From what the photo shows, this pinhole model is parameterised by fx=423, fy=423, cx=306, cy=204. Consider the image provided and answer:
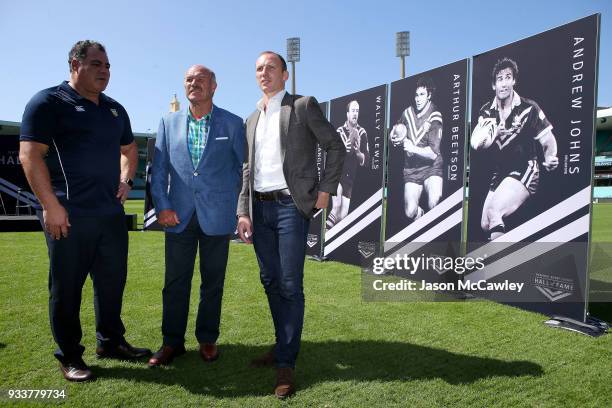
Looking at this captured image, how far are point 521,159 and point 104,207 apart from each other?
12.5ft

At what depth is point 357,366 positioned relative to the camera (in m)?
2.86

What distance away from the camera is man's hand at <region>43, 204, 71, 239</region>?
2.40 metres

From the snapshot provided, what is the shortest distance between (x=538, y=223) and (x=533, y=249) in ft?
0.86

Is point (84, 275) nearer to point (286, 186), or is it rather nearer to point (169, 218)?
point (169, 218)

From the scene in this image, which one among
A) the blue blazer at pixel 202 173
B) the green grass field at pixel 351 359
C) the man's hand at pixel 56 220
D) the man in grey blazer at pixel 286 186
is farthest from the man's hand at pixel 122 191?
the green grass field at pixel 351 359

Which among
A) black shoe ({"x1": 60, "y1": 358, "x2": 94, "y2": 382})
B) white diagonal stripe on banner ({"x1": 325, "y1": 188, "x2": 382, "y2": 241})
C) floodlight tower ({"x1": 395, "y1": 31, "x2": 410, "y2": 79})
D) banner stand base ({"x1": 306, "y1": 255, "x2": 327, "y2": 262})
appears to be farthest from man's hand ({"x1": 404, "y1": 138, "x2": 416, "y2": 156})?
floodlight tower ({"x1": 395, "y1": 31, "x2": 410, "y2": 79})

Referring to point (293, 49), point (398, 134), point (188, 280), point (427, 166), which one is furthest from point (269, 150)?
point (293, 49)

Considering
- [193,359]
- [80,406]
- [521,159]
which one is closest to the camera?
[80,406]

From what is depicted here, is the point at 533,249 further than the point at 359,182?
No

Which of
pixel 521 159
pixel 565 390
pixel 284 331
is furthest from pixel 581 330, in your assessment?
pixel 284 331

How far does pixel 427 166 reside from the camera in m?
5.29

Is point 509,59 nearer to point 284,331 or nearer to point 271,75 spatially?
point 271,75

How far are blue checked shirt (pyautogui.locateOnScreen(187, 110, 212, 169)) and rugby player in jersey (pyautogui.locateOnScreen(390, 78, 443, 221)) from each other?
322 cm

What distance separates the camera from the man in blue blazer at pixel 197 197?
2.79 m
